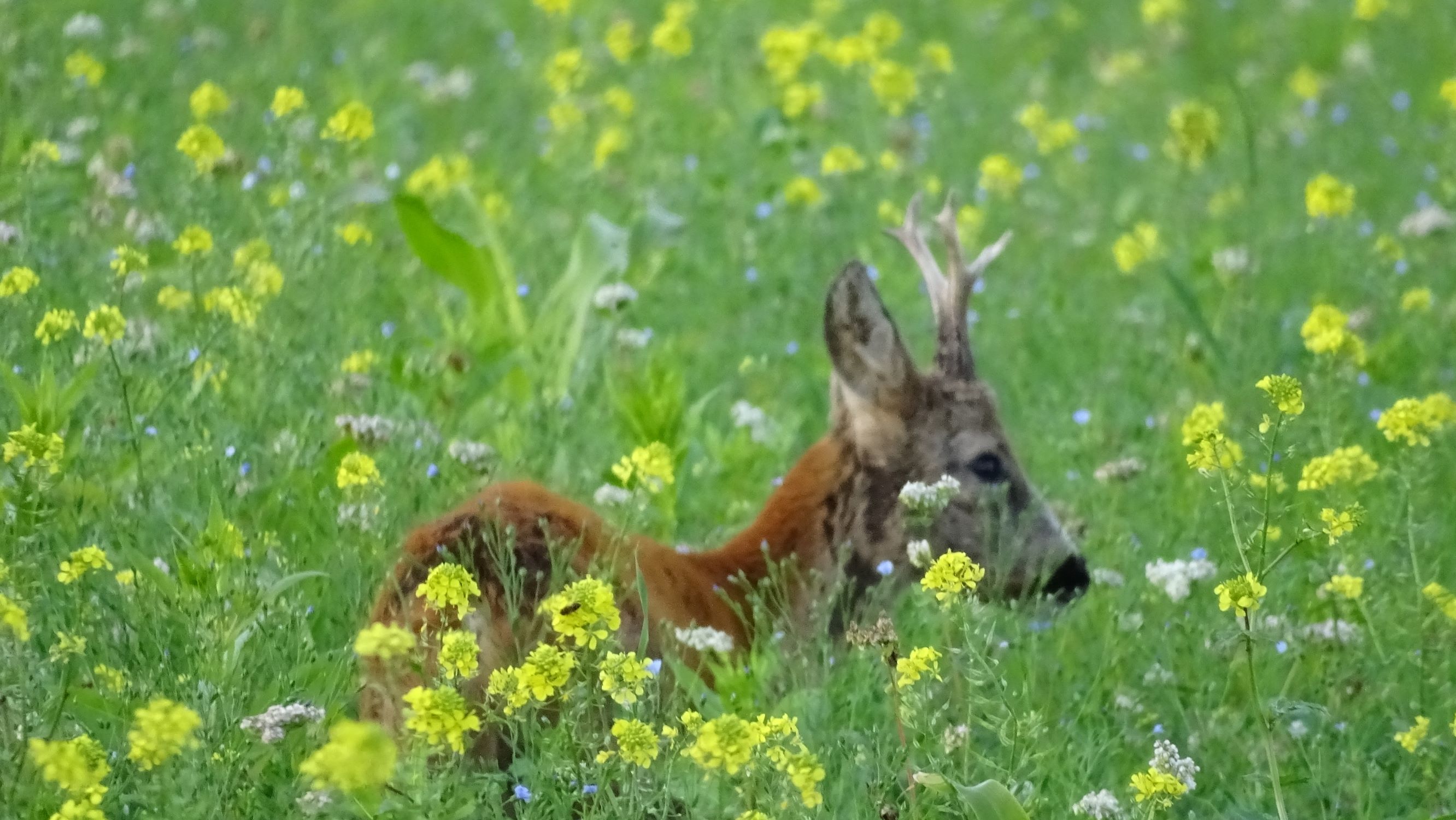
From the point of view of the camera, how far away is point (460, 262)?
5645mm

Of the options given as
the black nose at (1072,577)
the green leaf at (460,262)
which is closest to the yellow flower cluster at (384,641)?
the black nose at (1072,577)

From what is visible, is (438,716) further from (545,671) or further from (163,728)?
(163,728)

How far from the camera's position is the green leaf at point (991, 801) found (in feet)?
10.1

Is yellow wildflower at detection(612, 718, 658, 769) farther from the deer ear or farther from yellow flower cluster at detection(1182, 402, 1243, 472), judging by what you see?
the deer ear

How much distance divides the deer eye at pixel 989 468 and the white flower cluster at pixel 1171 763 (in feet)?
5.63

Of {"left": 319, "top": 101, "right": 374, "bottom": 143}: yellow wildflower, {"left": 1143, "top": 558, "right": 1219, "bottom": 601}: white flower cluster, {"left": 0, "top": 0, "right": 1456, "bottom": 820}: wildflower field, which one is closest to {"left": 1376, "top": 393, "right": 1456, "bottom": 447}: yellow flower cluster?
{"left": 0, "top": 0, "right": 1456, "bottom": 820}: wildflower field

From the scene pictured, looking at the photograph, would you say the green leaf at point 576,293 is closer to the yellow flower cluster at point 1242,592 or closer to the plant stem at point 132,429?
the plant stem at point 132,429

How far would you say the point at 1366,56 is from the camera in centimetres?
914

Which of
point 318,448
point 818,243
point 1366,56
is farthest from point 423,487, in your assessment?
point 1366,56

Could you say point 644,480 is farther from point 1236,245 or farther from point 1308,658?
point 1236,245

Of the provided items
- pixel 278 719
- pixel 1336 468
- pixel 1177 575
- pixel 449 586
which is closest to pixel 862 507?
pixel 1177 575

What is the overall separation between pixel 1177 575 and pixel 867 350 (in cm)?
117

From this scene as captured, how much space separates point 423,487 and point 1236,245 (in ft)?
12.8

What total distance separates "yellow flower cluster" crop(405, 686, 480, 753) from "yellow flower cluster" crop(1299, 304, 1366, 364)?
229cm
